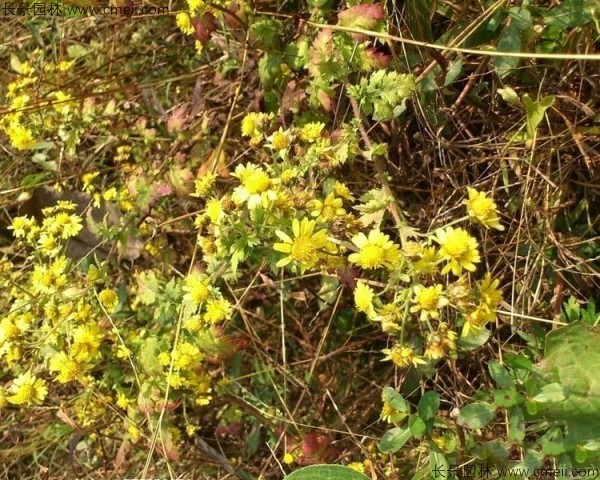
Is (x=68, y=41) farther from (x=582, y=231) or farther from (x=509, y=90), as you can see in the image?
(x=582, y=231)

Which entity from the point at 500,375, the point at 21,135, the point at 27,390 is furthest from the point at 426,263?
the point at 21,135

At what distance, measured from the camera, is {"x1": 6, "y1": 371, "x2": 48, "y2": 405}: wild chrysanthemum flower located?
184cm

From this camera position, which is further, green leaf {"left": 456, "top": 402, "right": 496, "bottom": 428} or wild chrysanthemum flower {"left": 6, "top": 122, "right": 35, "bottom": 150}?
wild chrysanthemum flower {"left": 6, "top": 122, "right": 35, "bottom": 150}

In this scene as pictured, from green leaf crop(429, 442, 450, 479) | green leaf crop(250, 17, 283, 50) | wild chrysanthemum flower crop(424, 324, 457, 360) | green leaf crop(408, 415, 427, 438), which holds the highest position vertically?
green leaf crop(250, 17, 283, 50)

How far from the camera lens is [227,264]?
1522mm

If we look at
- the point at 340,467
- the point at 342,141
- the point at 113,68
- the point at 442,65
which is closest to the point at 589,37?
the point at 442,65

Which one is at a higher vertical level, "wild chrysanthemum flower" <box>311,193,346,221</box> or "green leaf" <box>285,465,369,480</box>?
"wild chrysanthemum flower" <box>311,193,346,221</box>

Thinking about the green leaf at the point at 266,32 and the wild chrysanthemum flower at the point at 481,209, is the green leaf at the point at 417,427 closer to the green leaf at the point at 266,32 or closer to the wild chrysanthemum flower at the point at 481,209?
the wild chrysanthemum flower at the point at 481,209

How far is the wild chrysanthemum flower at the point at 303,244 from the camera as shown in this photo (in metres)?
1.30

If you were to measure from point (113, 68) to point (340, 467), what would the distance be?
178cm

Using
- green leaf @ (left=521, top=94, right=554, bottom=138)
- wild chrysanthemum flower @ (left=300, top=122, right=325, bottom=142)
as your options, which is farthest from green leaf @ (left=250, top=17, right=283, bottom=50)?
green leaf @ (left=521, top=94, right=554, bottom=138)

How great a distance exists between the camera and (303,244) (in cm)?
130

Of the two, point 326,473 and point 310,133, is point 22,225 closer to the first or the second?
point 310,133

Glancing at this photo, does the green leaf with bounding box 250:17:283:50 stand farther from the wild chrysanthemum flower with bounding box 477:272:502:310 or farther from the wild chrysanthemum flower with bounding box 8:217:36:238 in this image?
the wild chrysanthemum flower with bounding box 477:272:502:310
